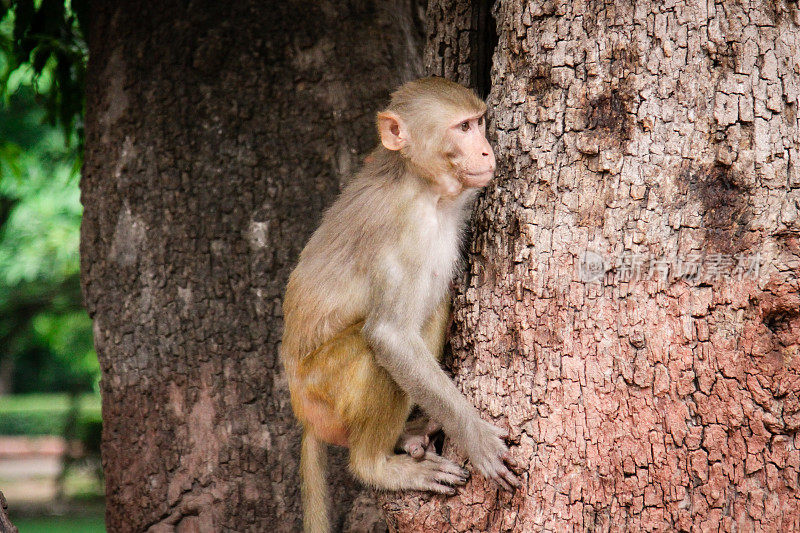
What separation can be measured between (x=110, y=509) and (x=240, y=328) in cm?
137

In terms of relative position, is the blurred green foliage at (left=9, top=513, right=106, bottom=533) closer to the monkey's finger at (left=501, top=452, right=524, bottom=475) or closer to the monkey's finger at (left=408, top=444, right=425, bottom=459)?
the monkey's finger at (left=408, top=444, right=425, bottom=459)

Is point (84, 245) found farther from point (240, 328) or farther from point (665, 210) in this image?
point (665, 210)

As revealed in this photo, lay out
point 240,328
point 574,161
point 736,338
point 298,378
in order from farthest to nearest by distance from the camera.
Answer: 1. point 240,328
2. point 298,378
3. point 574,161
4. point 736,338

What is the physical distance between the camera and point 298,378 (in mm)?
3871

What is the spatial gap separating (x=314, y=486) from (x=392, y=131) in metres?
1.74

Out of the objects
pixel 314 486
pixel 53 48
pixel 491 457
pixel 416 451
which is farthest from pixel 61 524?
pixel 491 457

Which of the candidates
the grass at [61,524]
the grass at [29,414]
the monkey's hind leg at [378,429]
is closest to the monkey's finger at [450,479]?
the monkey's hind leg at [378,429]

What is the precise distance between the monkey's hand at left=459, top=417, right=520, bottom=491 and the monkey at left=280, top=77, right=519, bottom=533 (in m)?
0.02

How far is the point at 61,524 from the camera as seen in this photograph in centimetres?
1242

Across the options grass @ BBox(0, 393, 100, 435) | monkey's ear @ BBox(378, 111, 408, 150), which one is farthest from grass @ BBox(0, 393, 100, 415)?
monkey's ear @ BBox(378, 111, 408, 150)

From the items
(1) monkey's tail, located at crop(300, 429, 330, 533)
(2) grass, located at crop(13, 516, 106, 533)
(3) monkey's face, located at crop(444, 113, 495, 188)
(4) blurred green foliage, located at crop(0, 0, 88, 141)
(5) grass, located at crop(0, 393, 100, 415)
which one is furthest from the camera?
(5) grass, located at crop(0, 393, 100, 415)

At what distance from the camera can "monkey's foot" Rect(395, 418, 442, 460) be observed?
351 centimetres

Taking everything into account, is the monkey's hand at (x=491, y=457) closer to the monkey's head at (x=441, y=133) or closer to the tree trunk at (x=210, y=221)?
the monkey's head at (x=441, y=133)

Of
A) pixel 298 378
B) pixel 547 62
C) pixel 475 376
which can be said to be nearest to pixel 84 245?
pixel 298 378
